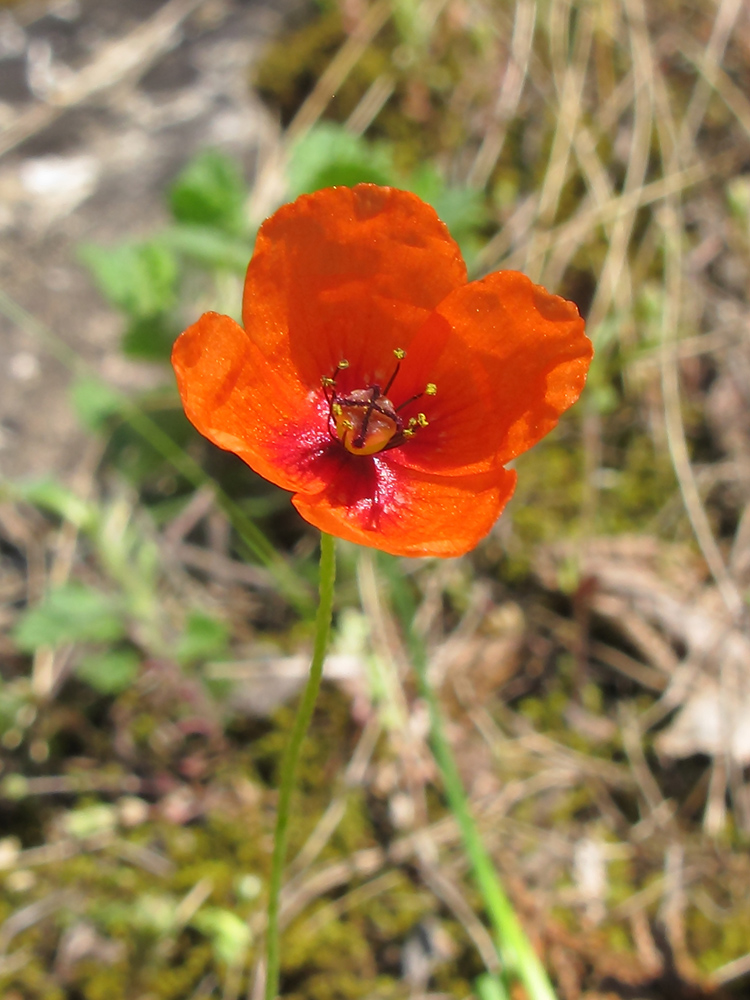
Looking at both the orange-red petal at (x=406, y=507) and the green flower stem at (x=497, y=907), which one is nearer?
the orange-red petal at (x=406, y=507)

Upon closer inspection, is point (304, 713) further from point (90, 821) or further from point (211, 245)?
point (211, 245)

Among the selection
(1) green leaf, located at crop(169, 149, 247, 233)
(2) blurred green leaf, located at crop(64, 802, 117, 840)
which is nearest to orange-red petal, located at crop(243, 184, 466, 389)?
(1) green leaf, located at crop(169, 149, 247, 233)

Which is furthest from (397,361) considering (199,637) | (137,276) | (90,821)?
(90,821)

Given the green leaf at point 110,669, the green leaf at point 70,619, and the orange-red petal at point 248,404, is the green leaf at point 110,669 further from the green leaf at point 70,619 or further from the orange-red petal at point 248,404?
the orange-red petal at point 248,404

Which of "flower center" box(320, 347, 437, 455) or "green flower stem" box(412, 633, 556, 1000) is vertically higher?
"flower center" box(320, 347, 437, 455)

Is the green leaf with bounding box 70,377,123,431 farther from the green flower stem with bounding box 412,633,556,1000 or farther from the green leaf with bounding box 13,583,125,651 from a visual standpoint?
the green flower stem with bounding box 412,633,556,1000

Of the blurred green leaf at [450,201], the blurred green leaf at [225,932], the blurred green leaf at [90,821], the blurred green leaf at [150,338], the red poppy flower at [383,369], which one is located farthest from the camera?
the blurred green leaf at [150,338]

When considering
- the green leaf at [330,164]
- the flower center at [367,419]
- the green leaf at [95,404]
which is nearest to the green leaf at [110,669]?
the green leaf at [95,404]

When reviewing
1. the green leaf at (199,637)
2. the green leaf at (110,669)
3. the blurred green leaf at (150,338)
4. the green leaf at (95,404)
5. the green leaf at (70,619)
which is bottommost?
the green leaf at (110,669)
